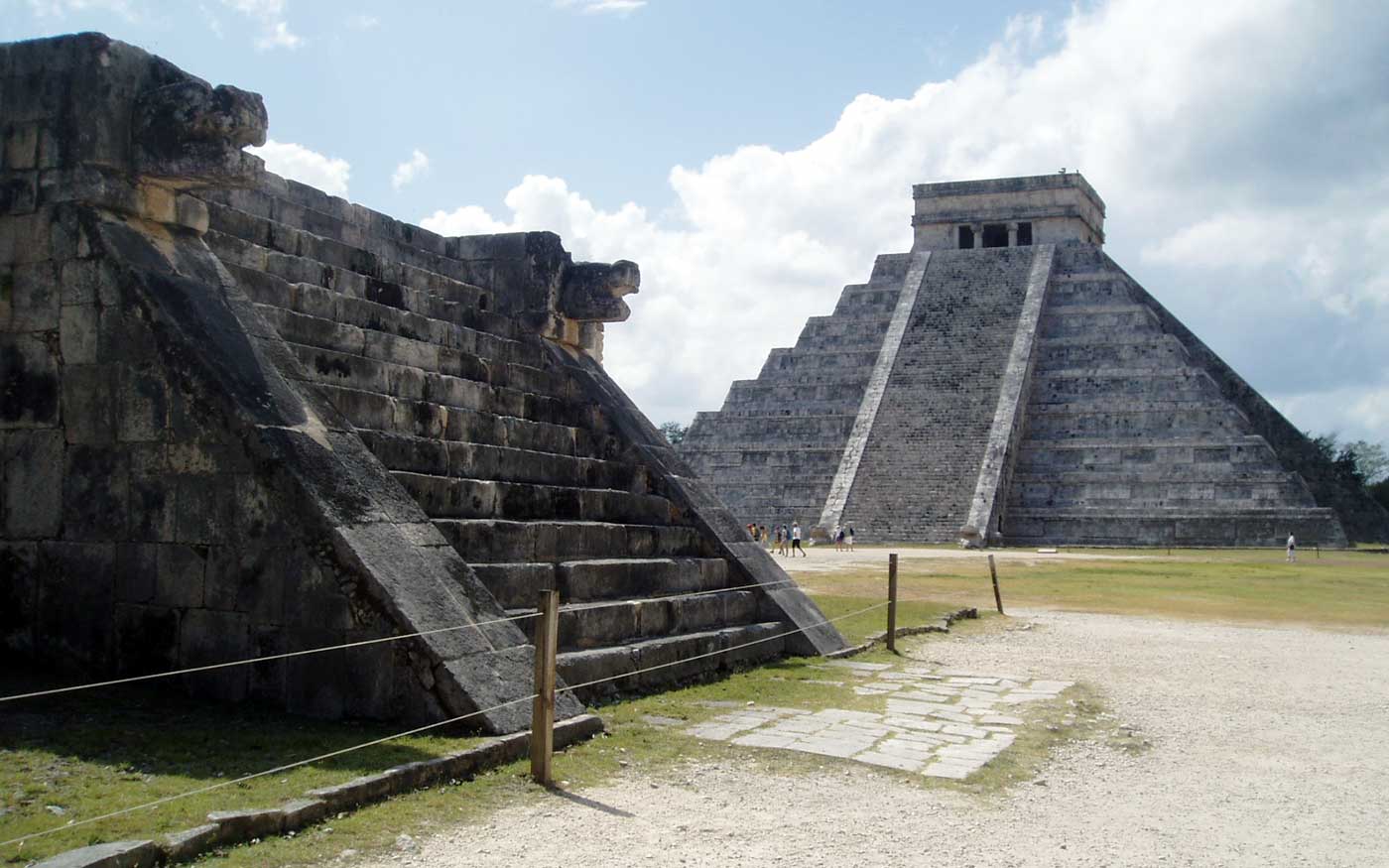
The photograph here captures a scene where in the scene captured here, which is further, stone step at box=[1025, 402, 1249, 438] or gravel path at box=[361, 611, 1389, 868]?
stone step at box=[1025, 402, 1249, 438]

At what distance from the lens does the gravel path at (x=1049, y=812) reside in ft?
15.5

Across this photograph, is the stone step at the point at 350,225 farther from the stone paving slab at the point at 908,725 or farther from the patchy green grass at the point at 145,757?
the stone paving slab at the point at 908,725

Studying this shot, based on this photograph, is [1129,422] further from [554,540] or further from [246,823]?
[246,823]

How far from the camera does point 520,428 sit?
29.7 ft

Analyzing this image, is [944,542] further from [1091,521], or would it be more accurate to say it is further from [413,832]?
[413,832]

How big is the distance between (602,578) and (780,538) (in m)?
21.3

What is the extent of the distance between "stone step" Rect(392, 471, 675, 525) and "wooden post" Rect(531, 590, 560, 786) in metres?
1.95

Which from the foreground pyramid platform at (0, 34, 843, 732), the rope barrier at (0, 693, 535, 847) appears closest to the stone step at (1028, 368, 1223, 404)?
the foreground pyramid platform at (0, 34, 843, 732)

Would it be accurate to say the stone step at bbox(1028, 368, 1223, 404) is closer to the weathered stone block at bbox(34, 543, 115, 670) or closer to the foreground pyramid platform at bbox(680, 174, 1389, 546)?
the foreground pyramid platform at bbox(680, 174, 1389, 546)

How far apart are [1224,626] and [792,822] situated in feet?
34.3

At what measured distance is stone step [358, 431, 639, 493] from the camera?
7602 mm

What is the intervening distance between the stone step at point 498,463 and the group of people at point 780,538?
59.6 ft

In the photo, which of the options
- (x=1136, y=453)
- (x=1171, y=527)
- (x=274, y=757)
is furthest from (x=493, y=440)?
(x=1136, y=453)

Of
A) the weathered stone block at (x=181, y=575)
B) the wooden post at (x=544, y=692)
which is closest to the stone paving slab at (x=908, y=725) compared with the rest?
the wooden post at (x=544, y=692)
